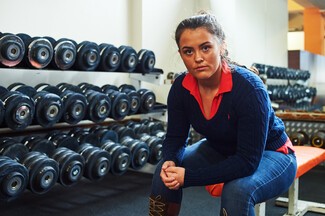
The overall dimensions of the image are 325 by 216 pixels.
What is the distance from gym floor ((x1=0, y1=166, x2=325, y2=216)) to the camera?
2662 millimetres

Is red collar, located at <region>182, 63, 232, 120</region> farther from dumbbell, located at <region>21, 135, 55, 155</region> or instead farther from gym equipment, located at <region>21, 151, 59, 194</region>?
dumbbell, located at <region>21, 135, 55, 155</region>

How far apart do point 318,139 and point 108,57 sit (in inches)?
77.8

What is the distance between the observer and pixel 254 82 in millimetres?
1357

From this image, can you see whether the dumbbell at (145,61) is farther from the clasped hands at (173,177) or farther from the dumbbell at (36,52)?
the clasped hands at (173,177)

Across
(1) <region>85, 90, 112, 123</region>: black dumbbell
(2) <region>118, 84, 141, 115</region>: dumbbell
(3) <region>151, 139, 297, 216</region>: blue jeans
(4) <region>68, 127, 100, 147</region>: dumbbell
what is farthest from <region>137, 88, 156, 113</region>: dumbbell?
(3) <region>151, 139, 297, 216</region>: blue jeans

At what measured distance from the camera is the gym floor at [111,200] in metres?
2.66

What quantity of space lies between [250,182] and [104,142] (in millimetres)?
1912

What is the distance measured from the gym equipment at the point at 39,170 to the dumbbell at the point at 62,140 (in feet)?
0.90

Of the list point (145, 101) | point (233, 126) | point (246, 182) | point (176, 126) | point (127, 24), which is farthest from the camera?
point (127, 24)

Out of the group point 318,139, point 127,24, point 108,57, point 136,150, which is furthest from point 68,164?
point 318,139

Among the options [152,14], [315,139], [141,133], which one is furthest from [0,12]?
[315,139]

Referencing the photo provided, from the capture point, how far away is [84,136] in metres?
2.96

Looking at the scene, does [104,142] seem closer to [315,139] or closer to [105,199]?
[105,199]

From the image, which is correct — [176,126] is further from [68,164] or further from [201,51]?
[68,164]
